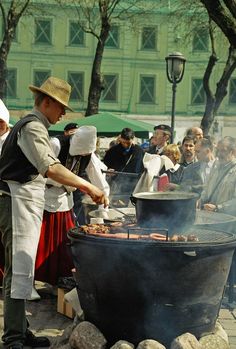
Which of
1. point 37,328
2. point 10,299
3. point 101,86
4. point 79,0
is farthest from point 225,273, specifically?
point 79,0

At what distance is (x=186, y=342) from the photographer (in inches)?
162

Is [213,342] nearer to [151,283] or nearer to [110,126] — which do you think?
[151,283]

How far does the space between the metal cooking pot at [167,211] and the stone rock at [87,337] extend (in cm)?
79

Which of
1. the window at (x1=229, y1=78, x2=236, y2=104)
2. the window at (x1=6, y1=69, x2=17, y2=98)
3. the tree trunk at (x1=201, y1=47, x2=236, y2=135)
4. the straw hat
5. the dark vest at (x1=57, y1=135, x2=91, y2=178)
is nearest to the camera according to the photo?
the straw hat

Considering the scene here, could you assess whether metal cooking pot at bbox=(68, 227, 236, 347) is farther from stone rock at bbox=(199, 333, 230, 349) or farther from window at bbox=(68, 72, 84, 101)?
window at bbox=(68, 72, 84, 101)

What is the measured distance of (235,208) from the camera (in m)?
6.57

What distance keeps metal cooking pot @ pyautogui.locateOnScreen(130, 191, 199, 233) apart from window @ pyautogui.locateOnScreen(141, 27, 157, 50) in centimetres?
4380

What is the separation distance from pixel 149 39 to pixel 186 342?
148 ft

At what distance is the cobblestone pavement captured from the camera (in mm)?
5420

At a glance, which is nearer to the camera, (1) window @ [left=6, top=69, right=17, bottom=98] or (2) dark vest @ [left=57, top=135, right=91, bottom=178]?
(2) dark vest @ [left=57, top=135, right=91, bottom=178]

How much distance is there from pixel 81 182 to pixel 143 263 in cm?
72

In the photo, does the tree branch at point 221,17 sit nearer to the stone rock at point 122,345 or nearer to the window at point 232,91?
the stone rock at point 122,345

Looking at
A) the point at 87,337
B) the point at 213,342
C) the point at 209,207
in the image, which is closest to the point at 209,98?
the point at 209,207

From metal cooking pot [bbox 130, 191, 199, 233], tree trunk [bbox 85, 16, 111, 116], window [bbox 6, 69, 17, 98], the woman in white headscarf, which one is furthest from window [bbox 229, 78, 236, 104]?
metal cooking pot [bbox 130, 191, 199, 233]
